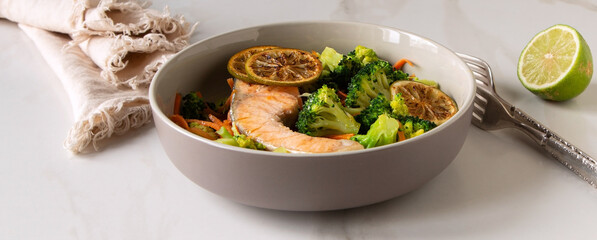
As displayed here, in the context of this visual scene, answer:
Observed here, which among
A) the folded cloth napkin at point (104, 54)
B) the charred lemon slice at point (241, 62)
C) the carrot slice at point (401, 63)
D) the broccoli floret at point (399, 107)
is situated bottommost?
the folded cloth napkin at point (104, 54)

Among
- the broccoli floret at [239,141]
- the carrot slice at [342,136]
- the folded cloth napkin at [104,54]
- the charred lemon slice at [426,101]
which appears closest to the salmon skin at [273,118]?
the broccoli floret at [239,141]

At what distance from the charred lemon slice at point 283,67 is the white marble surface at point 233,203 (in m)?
0.55

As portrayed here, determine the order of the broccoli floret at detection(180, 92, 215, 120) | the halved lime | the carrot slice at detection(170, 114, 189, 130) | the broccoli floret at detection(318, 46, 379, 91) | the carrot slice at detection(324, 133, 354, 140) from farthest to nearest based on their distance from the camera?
the halved lime → the broccoli floret at detection(318, 46, 379, 91) → the broccoli floret at detection(180, 92, 215, 120) → the carrot slice at detection(170, 114, 189, 130) → the carrot slice at detection(324, 133, 354, 140)

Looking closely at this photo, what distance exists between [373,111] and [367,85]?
214mm

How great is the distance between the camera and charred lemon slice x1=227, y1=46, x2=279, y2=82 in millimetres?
2699

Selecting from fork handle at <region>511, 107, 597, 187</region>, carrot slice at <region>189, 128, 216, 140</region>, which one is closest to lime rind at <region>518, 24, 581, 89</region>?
fork handle at <region>511, 107, 597, 187</region>

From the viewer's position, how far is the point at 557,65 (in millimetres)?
2898

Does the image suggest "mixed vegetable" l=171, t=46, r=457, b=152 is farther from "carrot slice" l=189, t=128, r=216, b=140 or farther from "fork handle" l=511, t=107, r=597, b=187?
"fork handle" l=511, t=107, r=597, b=187

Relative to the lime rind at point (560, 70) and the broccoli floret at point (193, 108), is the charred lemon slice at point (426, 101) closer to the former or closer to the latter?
the lime rind at point (560, 70)

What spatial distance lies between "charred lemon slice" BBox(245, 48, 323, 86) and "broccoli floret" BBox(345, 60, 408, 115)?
17 centimetres

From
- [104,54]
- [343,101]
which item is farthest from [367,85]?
[104,54]

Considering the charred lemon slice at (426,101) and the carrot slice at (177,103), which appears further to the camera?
the carrot slice at (177,103)

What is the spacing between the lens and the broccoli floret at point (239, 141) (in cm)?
221

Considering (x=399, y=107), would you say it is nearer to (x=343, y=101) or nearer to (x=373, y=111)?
(x=373, y=111)
